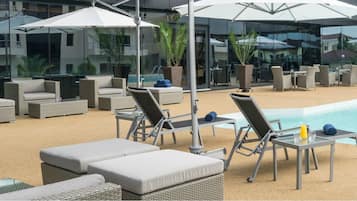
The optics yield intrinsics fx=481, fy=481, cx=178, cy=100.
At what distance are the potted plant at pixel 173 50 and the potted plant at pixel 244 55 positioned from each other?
224 cm

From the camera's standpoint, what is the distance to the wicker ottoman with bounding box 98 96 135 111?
39.8ft

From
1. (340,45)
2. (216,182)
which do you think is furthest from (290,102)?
(340,45)

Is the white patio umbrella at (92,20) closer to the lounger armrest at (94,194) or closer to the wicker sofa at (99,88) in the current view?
the wicker sofa at (99,88)

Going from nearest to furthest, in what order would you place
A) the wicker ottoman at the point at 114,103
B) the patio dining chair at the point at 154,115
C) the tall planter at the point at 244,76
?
the patio dining chair at the point at 154,115 < the wicker ottoman at the point at 114,103 < the tall planter at the point at 244,76

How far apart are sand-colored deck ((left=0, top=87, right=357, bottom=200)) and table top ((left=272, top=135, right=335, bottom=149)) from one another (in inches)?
16.2

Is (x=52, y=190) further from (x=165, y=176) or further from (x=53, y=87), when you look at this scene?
(x=53, y=87)

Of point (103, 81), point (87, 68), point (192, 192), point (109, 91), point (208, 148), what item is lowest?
point (208, 148)

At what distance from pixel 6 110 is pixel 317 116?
703 centimetres

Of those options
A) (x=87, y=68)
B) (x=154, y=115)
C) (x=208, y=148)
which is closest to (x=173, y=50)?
(x=87, y=68)

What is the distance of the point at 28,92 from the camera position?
12023mm

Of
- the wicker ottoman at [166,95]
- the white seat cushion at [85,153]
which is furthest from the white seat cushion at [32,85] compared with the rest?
the white seat cushion at [85,153]

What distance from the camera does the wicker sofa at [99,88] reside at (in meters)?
12.9

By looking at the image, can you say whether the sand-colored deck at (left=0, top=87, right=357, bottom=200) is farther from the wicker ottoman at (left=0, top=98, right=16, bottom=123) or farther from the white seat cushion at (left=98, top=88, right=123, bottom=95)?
the white seat cushion at (left=98, top=88, right=123, bottom=95)

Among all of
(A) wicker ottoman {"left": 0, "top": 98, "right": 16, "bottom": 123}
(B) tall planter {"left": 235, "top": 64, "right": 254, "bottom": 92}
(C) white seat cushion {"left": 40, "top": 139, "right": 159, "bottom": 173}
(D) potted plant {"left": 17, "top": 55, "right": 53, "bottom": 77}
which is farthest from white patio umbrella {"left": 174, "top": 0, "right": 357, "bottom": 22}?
(B) tall planter {"left": 235, "top": 64, "right": 254, "bottom": 92}
